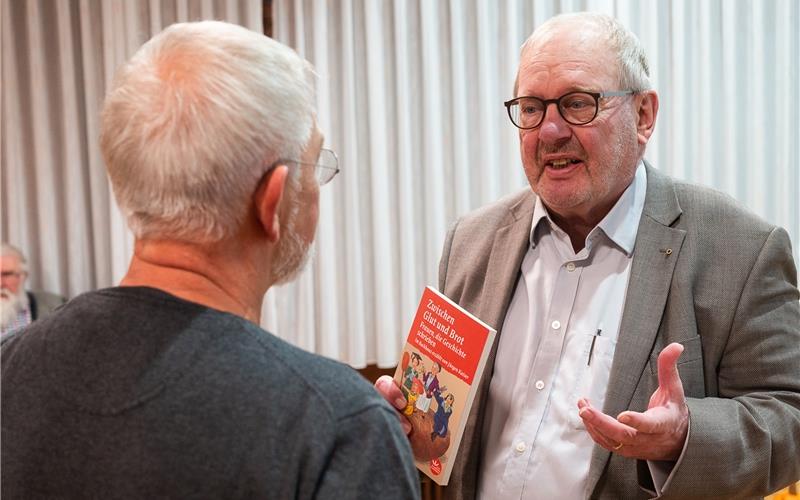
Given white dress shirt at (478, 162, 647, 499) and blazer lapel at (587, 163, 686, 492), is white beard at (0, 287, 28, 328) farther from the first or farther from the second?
blazer lapel at (587, 163, 686, 492)

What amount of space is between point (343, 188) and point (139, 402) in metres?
3.25

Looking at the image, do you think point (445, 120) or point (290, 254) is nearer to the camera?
point (290, 254)

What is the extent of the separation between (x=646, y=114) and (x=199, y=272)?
1.28 metres

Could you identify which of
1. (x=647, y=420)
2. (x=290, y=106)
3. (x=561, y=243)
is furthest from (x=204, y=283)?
(x=561, y=243)

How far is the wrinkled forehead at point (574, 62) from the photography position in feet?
6.13

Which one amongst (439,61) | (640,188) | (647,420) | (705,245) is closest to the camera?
(647,420)

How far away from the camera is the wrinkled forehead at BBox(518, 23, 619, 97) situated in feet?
6.13

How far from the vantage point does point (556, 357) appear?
1.86 meters

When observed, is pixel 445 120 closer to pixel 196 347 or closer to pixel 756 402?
pixel 756 402

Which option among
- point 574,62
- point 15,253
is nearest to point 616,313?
point 574,62

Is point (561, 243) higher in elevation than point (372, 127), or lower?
lower

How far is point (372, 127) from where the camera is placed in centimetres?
Answer: 411

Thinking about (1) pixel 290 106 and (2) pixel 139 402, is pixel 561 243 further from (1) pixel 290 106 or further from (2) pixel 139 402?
(2) pixel 139 402

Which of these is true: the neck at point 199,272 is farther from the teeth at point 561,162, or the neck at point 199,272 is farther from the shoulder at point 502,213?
the shoulder at point 502,213
